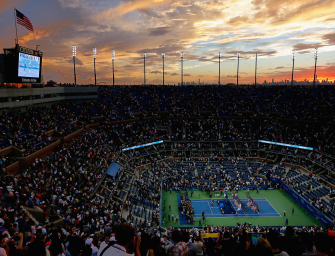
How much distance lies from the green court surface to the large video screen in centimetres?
2689

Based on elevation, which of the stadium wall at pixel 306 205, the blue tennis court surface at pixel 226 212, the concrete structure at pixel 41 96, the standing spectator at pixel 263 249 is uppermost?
the concrete structure at pixel 41 96

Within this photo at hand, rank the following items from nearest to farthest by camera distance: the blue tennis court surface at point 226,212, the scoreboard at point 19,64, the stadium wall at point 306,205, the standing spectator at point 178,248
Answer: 1. the standing spectator at point 178,248
2. the stadium wall at point 306,205
3. the scoreboard at point 19,64
4. the blue tennis court surface at point 226,212

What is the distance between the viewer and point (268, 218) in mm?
29672

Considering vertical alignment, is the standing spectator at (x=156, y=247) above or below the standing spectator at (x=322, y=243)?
below

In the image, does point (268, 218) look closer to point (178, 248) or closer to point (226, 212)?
point (226, 212)

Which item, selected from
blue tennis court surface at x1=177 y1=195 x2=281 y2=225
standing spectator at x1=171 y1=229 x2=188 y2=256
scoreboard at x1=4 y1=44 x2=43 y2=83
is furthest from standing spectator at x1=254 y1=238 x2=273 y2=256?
scoreboard at x1=4 y1=44 x2=43 y2=83

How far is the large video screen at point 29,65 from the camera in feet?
100

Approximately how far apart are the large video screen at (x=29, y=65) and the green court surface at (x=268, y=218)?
26.9 meters

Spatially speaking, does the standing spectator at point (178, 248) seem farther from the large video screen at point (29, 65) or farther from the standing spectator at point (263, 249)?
the large video screen at point (29, 65)

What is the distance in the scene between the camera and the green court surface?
28.6m

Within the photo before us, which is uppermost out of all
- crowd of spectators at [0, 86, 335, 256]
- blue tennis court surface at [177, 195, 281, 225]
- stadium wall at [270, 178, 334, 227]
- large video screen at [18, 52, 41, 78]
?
large video screen at [18, 52, 41, 78]

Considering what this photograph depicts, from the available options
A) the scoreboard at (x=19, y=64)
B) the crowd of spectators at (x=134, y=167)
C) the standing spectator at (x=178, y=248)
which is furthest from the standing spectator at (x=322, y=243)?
the scoreboard at (x=19, y=64)

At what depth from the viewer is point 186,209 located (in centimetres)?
3075

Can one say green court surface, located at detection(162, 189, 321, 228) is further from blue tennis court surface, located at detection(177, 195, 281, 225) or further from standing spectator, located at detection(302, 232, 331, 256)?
standing spectator, located at detection(302, 232, 331, 256)
